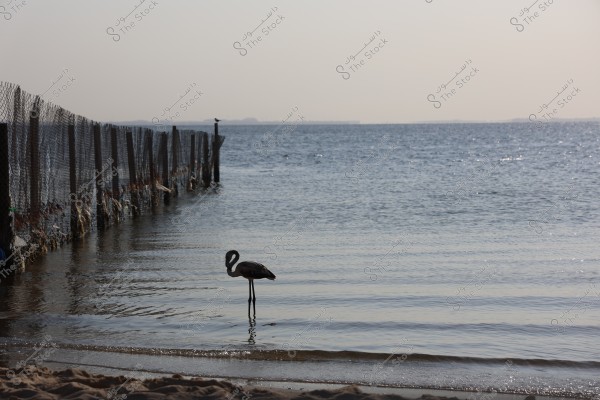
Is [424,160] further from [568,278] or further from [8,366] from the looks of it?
[8,366]

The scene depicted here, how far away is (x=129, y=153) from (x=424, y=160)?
33602 mm

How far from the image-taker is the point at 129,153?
73.5 ft

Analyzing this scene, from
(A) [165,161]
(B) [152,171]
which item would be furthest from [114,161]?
(A) [165,161]

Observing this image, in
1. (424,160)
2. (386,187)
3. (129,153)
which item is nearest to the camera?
(129,153)

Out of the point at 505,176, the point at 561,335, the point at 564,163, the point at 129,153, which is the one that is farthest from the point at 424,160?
the point at 561,335

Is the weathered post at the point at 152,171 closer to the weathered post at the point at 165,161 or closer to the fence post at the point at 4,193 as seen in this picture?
the weathered post at the point at 165,161

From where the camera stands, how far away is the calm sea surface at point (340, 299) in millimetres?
8844

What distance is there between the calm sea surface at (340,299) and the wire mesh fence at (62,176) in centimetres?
56

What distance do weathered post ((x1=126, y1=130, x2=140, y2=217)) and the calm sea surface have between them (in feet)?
1.94

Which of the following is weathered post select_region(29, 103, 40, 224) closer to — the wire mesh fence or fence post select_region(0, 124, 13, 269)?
the wire mesh fence

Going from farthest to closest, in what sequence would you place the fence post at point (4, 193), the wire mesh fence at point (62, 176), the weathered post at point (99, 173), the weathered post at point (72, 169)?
the weathered post at point (99, 173) < the weathered post at point (72, 169) < the wire mesh fence at point (62, 176) < the fence post at point (4, 193)

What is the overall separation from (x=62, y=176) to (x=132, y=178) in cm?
536

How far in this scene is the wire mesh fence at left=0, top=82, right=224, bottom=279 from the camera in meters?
13.6

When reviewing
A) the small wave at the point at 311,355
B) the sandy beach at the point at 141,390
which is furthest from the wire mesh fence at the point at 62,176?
the sandy beach at the point at 141,390
